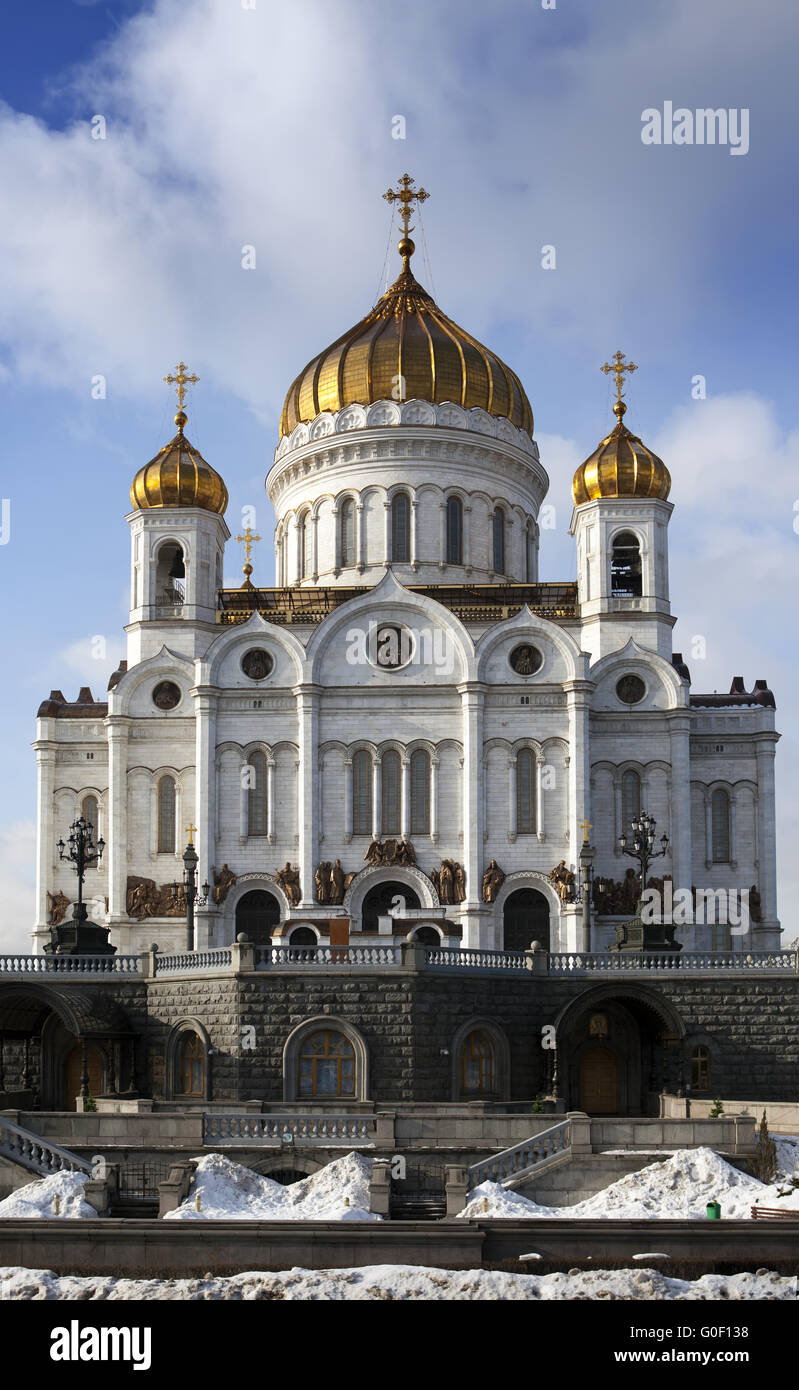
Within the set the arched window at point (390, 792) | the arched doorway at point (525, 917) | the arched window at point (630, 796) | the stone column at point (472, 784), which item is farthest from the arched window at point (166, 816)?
the arched window at point (630, 796)

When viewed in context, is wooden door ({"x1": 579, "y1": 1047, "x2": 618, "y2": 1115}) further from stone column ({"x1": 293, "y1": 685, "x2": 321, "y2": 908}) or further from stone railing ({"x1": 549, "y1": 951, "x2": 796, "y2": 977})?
stone column ({"x1": 293, "y1": 685, "x2": 321, "y2": 908})

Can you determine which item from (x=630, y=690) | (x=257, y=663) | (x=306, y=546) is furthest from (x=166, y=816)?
(x=630, y=690)

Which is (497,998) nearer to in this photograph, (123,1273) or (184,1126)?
(184,1126)

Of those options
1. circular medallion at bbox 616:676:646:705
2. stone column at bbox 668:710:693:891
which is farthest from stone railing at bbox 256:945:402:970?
circular medallion at bbox 616:676:646:705

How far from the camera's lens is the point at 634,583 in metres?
51.7

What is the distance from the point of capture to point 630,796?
48.6m

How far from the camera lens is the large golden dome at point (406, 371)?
55.3 metres

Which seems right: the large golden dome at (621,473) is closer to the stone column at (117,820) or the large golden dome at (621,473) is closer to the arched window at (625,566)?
the arched window at (625,566)

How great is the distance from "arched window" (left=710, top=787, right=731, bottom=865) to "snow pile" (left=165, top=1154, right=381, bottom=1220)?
25.5m

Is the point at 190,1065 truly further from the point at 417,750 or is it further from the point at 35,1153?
the point at 417,750

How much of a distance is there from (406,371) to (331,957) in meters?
27.5

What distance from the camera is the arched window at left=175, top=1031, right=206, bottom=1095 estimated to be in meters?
33.4
